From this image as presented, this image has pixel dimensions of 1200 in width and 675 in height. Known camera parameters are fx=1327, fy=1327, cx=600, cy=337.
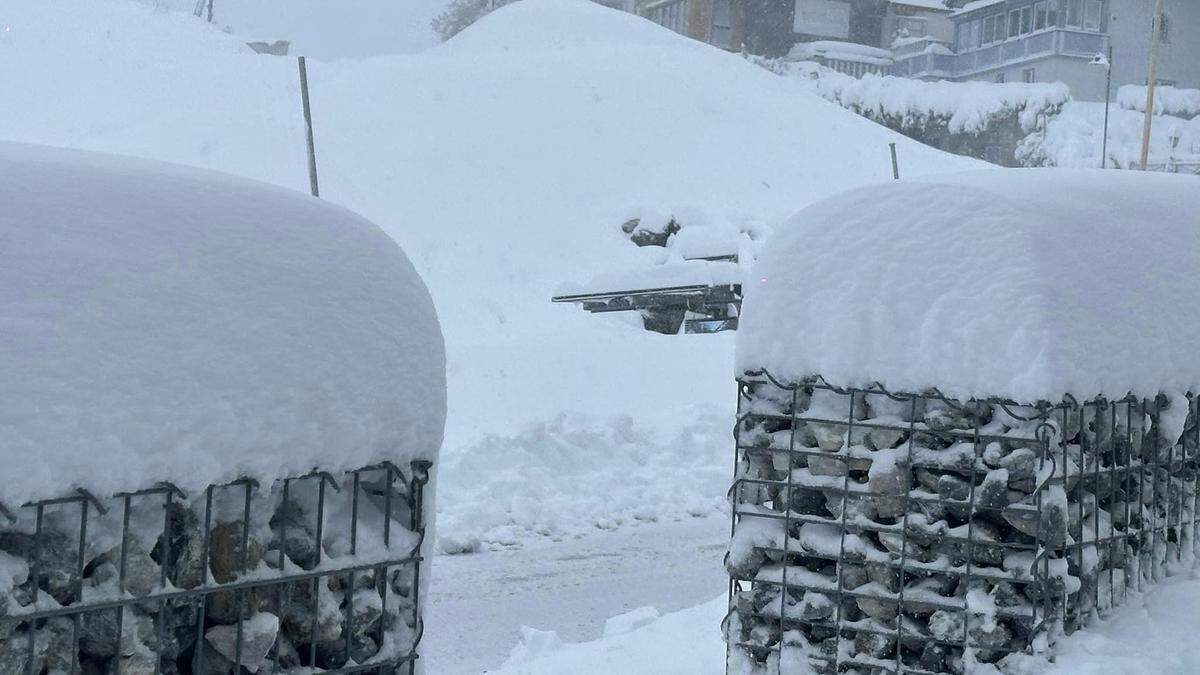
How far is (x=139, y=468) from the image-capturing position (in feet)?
8.74

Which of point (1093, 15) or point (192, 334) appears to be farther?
point (1093, 15)

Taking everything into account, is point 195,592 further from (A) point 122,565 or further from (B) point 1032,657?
(B) point 1032,657

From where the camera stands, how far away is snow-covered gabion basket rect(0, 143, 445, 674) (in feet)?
8.40

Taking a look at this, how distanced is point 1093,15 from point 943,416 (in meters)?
39.6

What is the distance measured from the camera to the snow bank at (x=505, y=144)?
14.5 m

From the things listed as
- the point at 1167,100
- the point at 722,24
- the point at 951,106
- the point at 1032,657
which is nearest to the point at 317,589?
the point at 1032,657

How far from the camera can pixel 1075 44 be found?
39.1 m

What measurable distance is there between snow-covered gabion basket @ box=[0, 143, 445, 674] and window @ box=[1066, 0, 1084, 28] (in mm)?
39920

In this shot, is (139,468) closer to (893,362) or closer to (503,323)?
(893,362)

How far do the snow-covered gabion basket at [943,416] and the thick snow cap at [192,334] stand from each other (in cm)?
155

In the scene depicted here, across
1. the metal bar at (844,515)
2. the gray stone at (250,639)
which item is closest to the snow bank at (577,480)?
the metal bar at (844,515)

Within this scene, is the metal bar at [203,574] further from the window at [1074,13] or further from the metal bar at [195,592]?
the window at [1074,13]

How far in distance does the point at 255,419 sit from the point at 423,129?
22.0m

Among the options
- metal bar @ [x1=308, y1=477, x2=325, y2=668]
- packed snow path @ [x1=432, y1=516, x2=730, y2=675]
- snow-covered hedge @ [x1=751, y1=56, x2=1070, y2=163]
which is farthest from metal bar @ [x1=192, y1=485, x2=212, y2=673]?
snow-covered hedge @ [x1=751, y1=56, x2=1070, y2=163]
